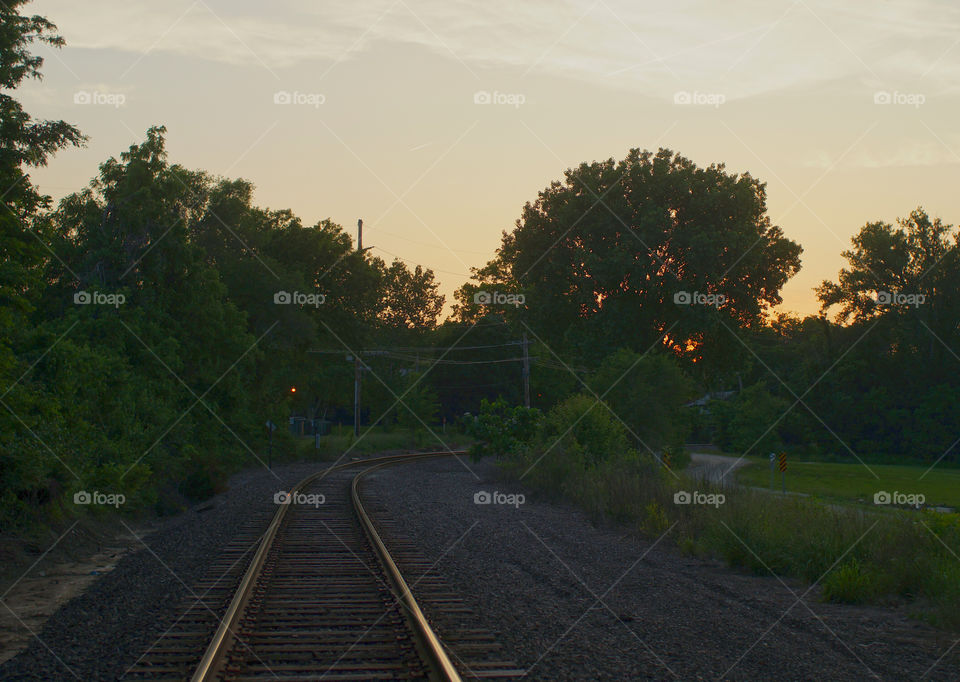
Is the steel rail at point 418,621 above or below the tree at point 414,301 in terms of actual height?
below

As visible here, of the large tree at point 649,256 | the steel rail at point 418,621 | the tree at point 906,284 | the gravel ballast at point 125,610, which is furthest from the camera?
the tree at point 906,284

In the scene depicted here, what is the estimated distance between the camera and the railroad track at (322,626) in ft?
22.9

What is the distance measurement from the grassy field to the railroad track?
25309 mm

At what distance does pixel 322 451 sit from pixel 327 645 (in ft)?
134

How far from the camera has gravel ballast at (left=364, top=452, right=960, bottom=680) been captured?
7.39m

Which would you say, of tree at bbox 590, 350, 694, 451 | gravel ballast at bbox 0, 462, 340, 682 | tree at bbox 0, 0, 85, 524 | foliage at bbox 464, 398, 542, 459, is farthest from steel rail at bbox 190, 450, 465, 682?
tree at bbox 590, 350, 694, 451

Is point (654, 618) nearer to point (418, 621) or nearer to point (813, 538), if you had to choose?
point (418, 621)

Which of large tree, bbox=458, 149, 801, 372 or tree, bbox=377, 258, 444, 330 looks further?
tree, bbox=377, 258, 444, 330

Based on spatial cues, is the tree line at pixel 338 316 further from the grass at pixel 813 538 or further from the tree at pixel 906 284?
the grass at pixel 813 538

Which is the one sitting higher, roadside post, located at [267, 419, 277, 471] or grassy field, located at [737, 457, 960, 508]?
roadside post, located at [267, 419, 277, 471]

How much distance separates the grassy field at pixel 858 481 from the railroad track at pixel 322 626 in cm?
2531

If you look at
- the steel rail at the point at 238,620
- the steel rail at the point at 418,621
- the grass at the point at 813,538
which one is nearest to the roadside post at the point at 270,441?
the grass at the point at 813,538

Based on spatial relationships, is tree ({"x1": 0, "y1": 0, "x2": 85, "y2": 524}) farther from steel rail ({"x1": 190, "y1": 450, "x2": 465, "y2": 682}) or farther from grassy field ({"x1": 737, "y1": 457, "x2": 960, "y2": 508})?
grassy field ({"x1": 737, "y1": 457, "x2": 960, "y2": 508})

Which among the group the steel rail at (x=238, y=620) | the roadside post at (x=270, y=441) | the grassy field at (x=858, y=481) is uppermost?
the steel rail at (x=238, y=620)
